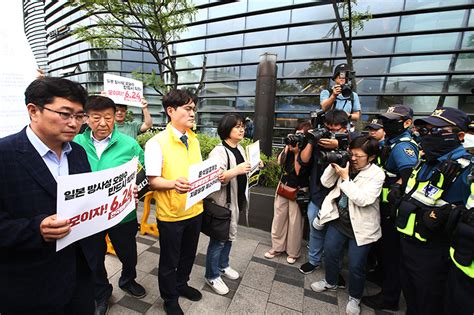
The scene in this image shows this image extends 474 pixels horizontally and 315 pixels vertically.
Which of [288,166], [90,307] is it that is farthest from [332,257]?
[90,307]

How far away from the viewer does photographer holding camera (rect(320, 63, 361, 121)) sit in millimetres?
2994

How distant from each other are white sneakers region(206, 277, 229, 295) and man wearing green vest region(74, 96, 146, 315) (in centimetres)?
76

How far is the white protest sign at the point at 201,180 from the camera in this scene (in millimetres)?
1834

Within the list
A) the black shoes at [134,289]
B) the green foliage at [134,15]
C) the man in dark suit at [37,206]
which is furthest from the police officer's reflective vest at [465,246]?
the green foliage at [134,15]

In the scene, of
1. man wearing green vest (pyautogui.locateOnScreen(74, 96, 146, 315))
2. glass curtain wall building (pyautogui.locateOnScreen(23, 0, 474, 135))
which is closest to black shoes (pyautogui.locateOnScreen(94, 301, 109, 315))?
man wearing green vest (pyautogui.locateOnScreen(74, 96, 146, 315))

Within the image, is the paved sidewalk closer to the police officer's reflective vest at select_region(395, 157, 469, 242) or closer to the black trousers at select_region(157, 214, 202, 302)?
the black trousers at select_region(157, 214, 202, 302)

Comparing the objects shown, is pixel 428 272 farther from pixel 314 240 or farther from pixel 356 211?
pixel 314 240

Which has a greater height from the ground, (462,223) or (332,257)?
(462,223)

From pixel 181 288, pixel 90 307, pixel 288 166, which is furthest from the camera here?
pixel 288 166

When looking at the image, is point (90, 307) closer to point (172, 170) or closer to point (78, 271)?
point (78, 271)

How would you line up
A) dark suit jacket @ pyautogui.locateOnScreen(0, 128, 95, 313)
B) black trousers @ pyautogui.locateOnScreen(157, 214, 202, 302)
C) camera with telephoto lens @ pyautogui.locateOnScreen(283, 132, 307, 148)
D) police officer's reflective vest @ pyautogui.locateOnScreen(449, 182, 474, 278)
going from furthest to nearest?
camera with telephoto lens @ pyautogui.locateOnScreen(283, 132, 307, 148) → black trousers @ pyautogui.locateOnScreen(157, 214, 202, 302) → police officer's reflective vest @ pyautogui.locateOnScreen(449, 182, 474, 278) → dark suit jacket @ pyautogui.locateOnScreen(0, 128, 95, 313)

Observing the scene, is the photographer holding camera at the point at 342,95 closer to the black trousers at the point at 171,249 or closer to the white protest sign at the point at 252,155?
the white protest sign at the point at 252,155

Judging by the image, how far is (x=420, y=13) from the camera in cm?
798

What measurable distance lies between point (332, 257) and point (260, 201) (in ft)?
5.23
